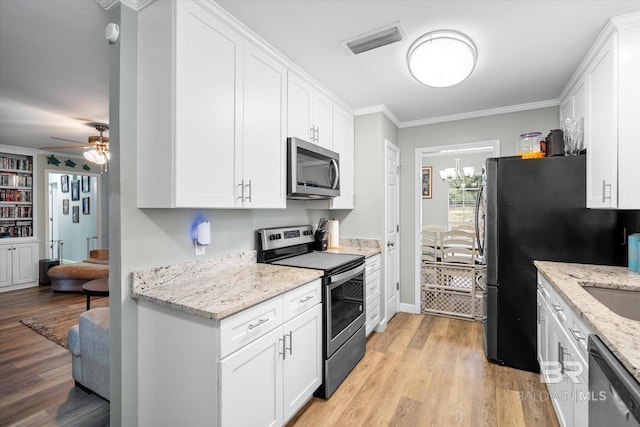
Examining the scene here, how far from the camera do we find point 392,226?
362cm

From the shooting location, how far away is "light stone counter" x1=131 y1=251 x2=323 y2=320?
1.39 meters

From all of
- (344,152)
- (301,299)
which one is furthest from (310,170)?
(301,299)

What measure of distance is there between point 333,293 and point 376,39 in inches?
68.5

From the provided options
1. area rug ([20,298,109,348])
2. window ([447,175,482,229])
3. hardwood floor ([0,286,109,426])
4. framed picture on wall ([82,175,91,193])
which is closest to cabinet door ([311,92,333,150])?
hardwood floor ([0,286,109,426])

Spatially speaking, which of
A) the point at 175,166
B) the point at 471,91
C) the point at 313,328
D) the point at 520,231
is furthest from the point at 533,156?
the point at 175,166

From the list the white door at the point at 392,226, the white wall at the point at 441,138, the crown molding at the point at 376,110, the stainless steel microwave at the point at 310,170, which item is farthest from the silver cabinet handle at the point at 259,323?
the white wall at the point at 441,138

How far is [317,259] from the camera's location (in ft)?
8.28

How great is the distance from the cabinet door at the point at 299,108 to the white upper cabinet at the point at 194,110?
1.43ft

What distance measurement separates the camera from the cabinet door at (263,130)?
1.92 m

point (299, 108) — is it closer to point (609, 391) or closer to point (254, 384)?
point (254, 384)

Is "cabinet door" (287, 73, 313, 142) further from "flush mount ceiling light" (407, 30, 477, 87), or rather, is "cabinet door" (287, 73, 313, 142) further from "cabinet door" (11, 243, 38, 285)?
"cabinet door" (11, 243, 38, 285)

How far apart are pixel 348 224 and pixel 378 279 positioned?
2.26 feet

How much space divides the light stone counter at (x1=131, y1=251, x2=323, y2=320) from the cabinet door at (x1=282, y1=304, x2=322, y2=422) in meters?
0.25

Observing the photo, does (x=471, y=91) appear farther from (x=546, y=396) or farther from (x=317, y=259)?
(x=546, y=396)
